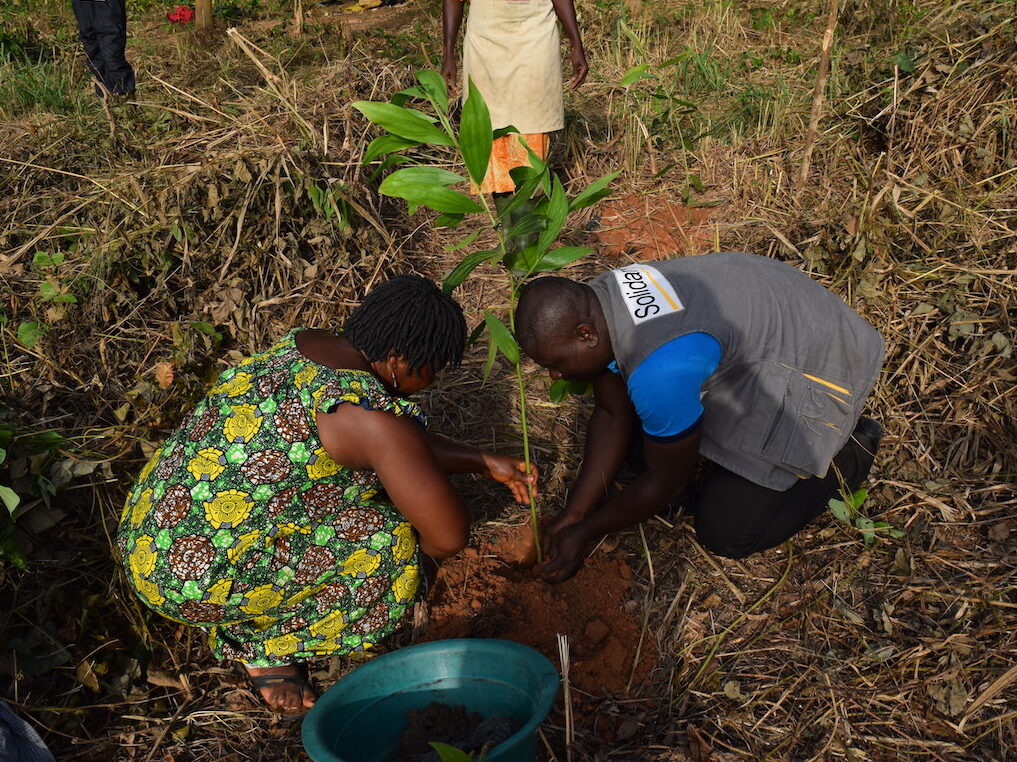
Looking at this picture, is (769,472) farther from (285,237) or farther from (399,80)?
(399,80)

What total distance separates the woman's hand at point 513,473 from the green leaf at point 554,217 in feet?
1.94

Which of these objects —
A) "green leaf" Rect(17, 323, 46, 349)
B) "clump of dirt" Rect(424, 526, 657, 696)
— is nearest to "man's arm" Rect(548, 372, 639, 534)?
"clump of dirt" Rect(424, 526, 657, 696)

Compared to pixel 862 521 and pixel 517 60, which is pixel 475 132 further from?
pixel 517 60

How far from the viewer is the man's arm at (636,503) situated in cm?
191

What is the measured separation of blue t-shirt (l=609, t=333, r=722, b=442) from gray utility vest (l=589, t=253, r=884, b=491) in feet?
0.07

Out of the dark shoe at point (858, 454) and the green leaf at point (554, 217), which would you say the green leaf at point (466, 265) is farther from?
the dark shoe at point (858, 454)

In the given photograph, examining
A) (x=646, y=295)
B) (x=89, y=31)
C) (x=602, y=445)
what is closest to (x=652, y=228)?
(x=602, y=445)

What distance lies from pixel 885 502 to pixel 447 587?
1.31m

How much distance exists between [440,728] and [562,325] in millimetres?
928

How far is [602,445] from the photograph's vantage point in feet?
7.49

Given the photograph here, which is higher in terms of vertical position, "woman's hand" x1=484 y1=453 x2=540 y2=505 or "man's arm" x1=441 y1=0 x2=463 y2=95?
"man's arm" x1=441 y1=0 x2=463 y2=95

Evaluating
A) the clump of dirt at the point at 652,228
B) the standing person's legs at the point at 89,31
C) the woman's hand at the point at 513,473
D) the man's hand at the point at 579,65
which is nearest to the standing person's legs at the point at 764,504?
the woman's hand at the point at 513,473

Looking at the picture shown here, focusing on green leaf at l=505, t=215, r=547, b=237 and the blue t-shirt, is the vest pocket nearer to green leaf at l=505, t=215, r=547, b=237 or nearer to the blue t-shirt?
the blue t-shirt

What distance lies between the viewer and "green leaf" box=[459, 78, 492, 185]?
1555mm
